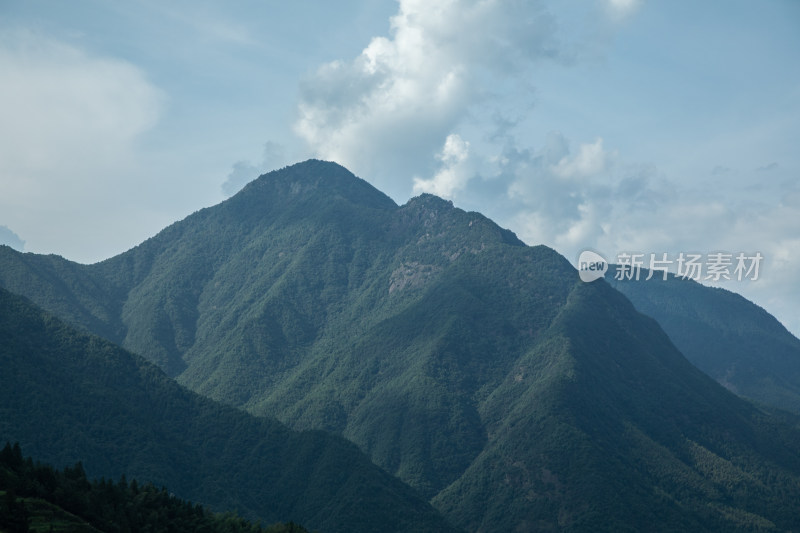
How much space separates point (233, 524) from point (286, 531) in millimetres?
9984

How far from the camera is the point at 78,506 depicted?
126 meters

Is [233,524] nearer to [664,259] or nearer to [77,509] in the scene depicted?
[77,509]

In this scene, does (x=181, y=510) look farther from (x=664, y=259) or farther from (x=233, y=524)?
(x=664, y=259)

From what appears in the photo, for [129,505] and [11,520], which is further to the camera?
[129,505]

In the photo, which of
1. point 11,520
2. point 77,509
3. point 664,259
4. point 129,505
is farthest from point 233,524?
point 664,259

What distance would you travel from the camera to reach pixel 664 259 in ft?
590

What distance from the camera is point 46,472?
12712cm

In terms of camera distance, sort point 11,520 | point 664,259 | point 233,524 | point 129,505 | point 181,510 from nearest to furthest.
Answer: point 11,520 → point 129,505 → point 181,510 → point 233,524 → point 664,259

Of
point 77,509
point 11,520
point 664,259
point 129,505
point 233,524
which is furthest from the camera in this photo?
point 664,259

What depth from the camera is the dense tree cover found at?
11210 centimetres

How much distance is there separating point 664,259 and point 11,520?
410 feet

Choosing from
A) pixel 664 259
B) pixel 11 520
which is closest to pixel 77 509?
pixel 11 520

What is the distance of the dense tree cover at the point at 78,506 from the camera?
112 meters

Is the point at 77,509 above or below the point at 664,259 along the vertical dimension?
below
